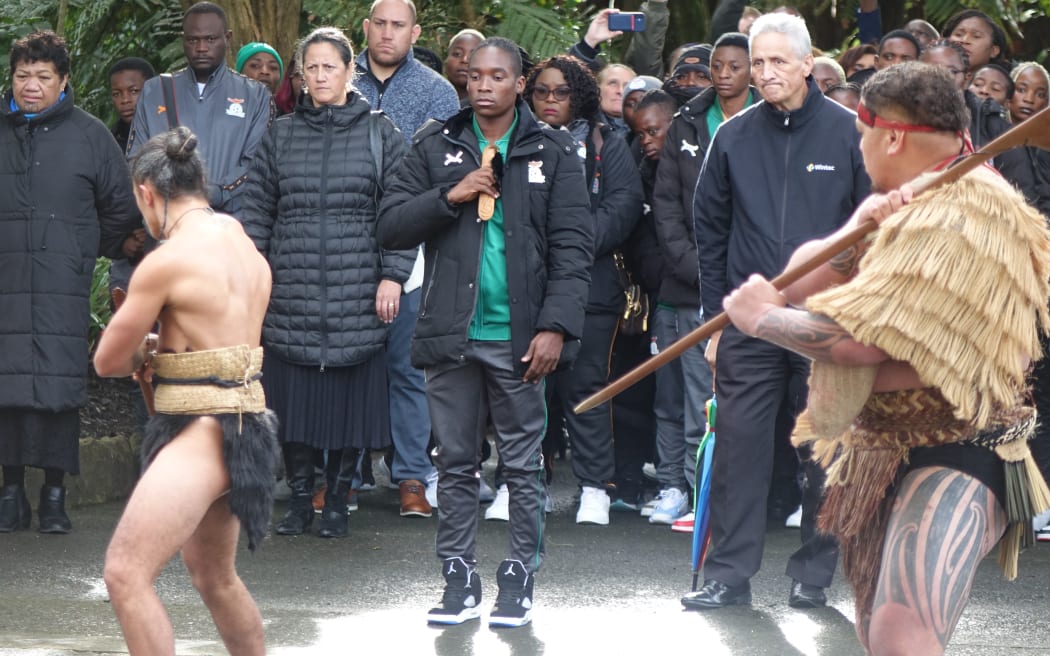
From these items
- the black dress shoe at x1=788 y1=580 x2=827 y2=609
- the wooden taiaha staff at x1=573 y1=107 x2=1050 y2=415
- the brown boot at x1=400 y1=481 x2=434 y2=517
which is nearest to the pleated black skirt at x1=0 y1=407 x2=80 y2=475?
the brown boot at x1=400 y1=481 x2=434 y2=517

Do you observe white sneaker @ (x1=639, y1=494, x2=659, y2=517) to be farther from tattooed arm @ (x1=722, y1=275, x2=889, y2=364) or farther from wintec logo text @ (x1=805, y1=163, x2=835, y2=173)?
tattooed arm @ (x1=722, y1=275, x2=889, y2=364)

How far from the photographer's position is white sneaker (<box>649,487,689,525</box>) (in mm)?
8586

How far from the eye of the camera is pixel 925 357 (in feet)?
12.7

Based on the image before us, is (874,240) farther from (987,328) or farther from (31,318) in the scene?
(31,318)

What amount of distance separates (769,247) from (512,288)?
1.12m

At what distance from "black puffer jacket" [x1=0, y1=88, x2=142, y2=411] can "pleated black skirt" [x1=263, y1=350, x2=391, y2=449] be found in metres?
1.02

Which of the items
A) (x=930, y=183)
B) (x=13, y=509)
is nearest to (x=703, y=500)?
(x=930, y=183)

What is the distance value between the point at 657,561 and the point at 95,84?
580 centimetres

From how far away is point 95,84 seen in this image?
11.2 m

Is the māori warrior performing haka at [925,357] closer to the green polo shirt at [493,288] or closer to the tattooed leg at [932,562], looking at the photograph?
the tattooed leg at [932,562]

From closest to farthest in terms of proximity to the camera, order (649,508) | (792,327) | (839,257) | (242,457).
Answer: (792,327), (839,257), (242,457), (649,508)

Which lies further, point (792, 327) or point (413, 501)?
point (413, 501)

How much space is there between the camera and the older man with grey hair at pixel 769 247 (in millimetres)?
6637

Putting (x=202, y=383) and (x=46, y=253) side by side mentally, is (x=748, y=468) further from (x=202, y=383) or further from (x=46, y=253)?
(x=46, y=253)
